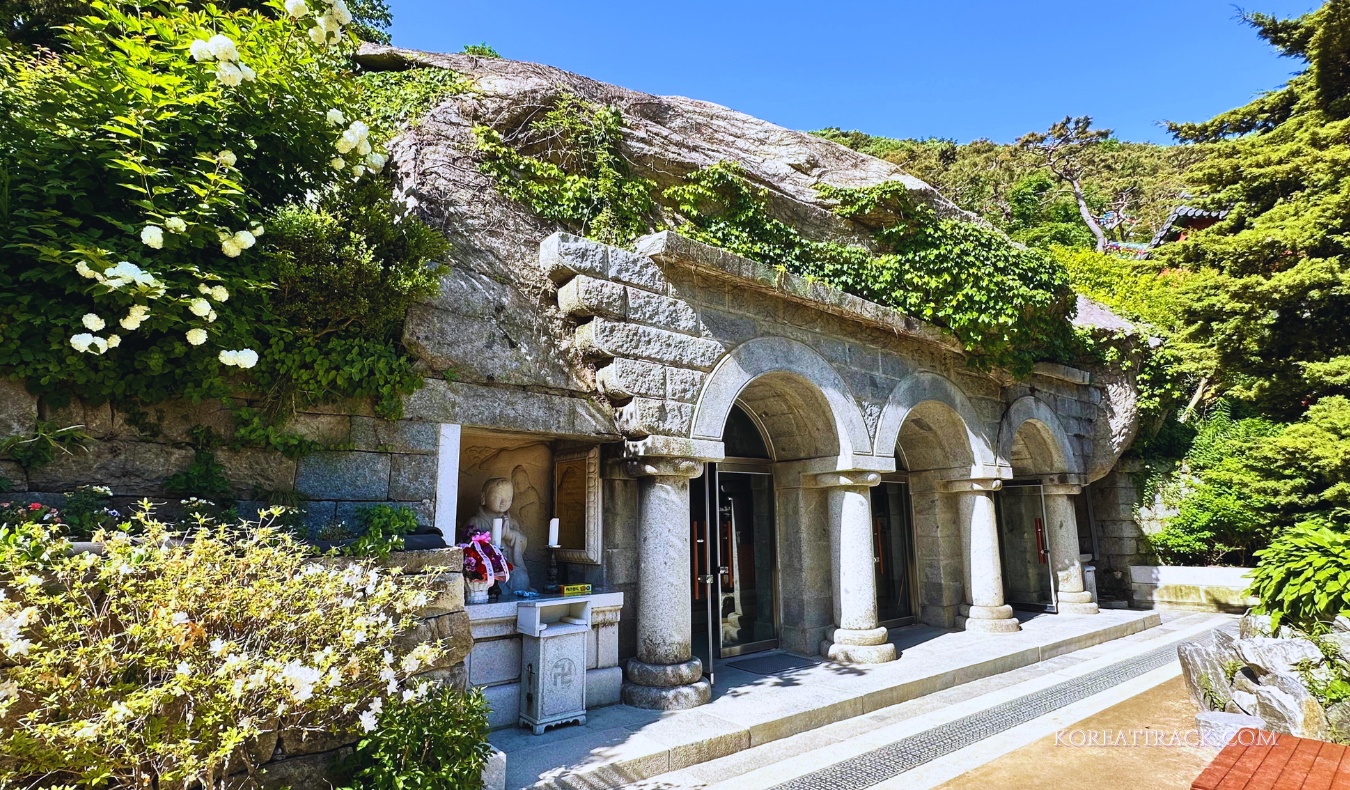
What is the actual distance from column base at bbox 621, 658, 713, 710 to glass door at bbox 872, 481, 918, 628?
4.85 m

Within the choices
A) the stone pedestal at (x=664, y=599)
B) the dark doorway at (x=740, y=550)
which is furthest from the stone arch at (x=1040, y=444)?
the stone pedestal at (x=664, y=599)

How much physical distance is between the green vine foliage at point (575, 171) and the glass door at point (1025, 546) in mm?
7983

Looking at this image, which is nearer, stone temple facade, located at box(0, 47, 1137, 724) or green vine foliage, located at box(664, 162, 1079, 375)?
stone temple facade, located at box(0, 47, 1137, 724)

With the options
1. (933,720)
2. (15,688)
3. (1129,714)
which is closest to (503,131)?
(15,688)

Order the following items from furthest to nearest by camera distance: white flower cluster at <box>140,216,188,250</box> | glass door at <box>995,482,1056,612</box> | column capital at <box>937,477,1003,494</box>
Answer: glass door at <box>995,482,1056,612</box> < column capital at <box>937,477,1003,494</box> < white flower cluster at <box>140,216,188,250</box>

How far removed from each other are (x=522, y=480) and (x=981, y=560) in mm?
6097

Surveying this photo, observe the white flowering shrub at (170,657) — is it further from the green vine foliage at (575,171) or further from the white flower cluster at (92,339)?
the green vine foliage at (575,171)

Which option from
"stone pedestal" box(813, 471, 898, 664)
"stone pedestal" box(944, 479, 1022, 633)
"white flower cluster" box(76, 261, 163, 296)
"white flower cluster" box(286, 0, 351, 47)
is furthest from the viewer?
"stone pedestal" box(944, 479, 1022, 633)

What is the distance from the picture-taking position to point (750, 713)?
5133mm

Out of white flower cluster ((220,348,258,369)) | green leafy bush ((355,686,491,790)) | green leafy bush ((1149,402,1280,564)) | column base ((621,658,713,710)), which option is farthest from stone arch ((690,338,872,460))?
green leafy bush ((1149,402,1280,564))

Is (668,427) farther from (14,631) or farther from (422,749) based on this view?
(14,631)

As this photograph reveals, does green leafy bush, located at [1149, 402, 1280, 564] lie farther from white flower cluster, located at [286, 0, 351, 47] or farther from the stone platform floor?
white flower cluster, located at [286, 0, 351, 47]

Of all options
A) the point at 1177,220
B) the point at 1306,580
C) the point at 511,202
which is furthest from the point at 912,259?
the point at 1177,220

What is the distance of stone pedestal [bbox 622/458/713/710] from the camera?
5.41 m
